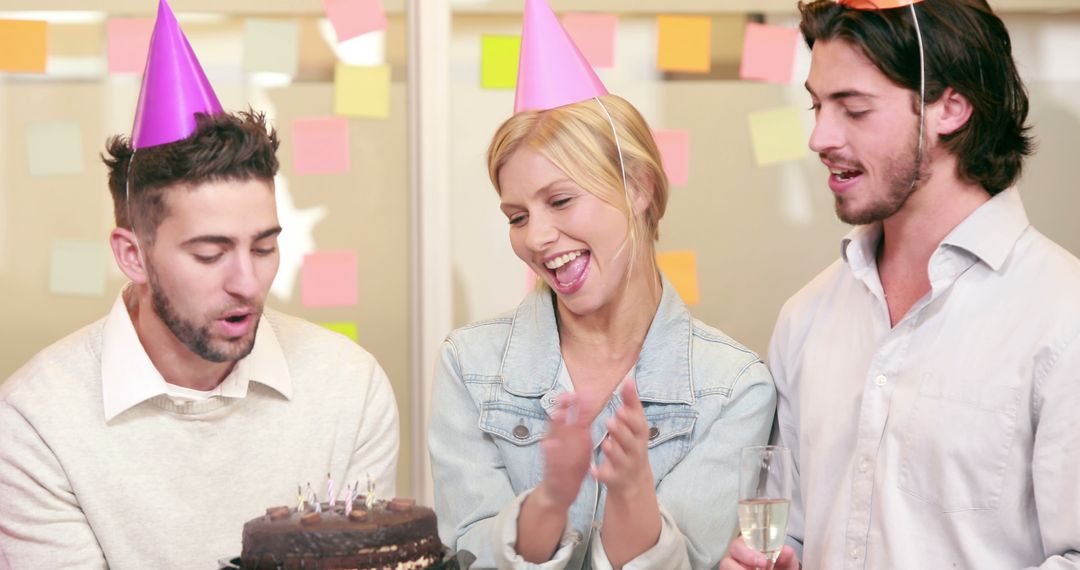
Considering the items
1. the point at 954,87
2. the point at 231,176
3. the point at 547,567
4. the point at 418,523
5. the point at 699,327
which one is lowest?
the point at 547,567

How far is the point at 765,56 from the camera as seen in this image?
331 cm

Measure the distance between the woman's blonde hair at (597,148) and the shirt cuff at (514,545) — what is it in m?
0.50

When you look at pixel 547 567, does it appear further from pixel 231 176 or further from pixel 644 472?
pixel 231 176

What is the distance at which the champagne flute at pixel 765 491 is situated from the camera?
1.65 m

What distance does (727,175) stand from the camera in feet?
11.0

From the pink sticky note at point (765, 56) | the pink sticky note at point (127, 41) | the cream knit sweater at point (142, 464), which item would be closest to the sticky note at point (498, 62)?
the pink sticky note at point (765, 56)

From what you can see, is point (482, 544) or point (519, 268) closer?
point (482, 544)

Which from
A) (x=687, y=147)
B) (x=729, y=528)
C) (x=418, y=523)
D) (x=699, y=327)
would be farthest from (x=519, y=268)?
(x=418, y=523)

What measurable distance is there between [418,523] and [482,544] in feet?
1.38

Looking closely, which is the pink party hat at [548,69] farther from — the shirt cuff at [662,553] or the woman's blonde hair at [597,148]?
the shirt cuff at [662,553]

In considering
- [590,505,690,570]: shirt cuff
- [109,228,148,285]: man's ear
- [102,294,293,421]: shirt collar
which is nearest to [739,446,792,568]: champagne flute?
[590,505,690,570]: shirt cuff

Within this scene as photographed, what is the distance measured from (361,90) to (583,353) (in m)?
1.29

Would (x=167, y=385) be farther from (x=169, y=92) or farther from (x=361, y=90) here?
(x=361, y=90)

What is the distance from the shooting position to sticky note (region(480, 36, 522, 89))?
3.28m
